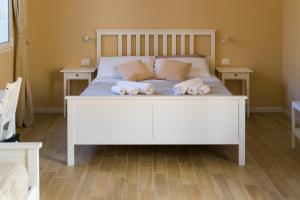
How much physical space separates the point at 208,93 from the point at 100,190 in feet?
5.26

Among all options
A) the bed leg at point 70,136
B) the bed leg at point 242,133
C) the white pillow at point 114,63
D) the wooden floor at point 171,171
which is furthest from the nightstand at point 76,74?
the bed leg at point 242,133

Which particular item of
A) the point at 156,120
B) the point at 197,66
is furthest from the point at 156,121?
the point at 197,66

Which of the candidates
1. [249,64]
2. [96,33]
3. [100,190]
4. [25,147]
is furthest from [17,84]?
[249,64]

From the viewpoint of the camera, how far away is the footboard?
455cm

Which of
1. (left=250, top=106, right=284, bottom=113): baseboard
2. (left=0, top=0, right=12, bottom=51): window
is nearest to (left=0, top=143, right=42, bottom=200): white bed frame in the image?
(left=0, top=0, right=12, bottom=51): window

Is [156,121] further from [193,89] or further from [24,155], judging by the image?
[24,155]

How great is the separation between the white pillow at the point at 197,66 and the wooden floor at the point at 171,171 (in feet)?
3.40

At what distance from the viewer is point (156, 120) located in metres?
4.58

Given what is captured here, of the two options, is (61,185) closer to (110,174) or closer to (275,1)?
(110,174)

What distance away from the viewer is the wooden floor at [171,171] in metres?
3.86

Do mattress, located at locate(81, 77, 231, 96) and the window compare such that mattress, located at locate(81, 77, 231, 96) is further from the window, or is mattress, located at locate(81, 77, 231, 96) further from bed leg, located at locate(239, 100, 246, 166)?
the window

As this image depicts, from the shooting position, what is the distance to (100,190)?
3.93 metres

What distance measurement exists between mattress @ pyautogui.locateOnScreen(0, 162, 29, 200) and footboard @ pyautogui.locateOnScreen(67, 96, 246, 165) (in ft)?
6.12

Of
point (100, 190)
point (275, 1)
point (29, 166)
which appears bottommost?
point (100, 190)
